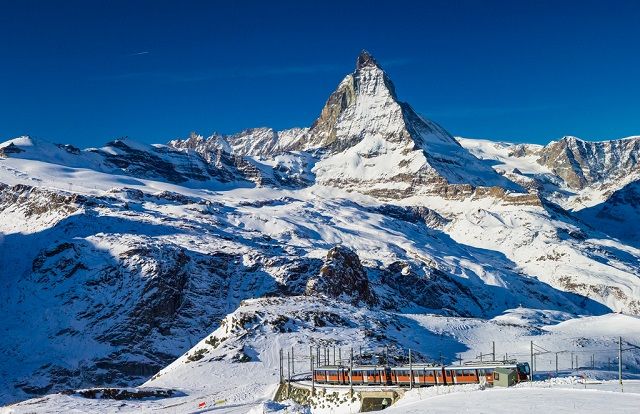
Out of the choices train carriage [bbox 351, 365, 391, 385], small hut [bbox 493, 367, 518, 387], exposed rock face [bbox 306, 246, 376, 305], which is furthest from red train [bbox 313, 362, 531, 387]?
exposed rock face [bbox 306, 246, 376, 305]

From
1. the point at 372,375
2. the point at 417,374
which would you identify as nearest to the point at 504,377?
the point at 417,374

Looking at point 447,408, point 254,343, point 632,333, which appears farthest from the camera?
point 632,333

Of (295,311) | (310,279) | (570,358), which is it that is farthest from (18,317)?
(570,358)

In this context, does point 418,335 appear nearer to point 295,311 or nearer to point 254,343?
point 295,311

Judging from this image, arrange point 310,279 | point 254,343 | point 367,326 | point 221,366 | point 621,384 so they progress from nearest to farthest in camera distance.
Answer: point 621,384
point 221,366
point 254,343
point 367,326
point 310,279

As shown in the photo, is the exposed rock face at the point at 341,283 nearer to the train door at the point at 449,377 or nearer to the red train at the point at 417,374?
the red train at the point at 417,374

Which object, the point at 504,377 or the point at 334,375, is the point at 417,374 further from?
the point at 504,377

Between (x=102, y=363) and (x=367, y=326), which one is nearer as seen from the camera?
(x=367, y=326)
